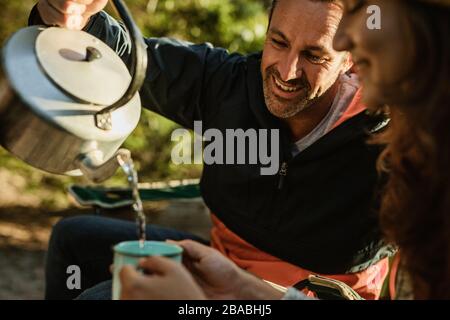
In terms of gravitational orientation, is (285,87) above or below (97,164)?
above

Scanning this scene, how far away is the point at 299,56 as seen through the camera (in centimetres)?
224

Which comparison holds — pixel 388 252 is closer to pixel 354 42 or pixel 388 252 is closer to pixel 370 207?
pixel 370 207

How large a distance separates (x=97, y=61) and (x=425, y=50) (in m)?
0.77

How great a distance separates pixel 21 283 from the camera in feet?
12.6

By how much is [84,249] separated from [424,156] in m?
1.46

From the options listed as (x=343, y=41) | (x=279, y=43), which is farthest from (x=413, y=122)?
(x=279, y=43)

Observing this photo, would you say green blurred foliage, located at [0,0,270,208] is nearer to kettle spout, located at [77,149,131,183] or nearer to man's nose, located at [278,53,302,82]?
man's nose, located at [278,53,302,82]

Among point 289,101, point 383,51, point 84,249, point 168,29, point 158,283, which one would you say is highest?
point 168,29

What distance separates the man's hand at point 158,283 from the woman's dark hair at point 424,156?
406 millimetres

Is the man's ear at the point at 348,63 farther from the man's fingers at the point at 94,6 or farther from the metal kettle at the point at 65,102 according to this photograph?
the metal kettle at the point at 65,102

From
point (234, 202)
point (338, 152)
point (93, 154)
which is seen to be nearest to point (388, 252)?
point (338, 152)

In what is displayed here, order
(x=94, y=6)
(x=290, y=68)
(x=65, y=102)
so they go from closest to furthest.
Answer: (x=65, y=102)
(x=94, y=6)
(x=290, y=68)

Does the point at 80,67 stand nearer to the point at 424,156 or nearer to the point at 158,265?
the point at 158,265

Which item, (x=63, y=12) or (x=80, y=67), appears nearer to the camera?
(x=80, y=67)
